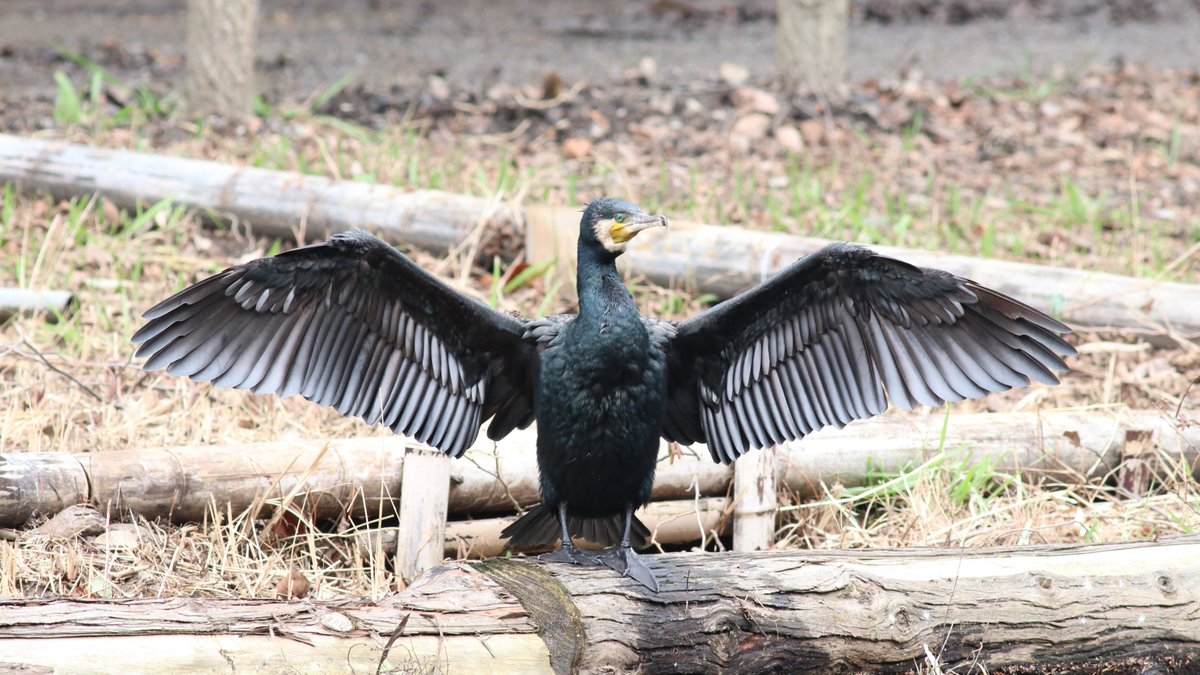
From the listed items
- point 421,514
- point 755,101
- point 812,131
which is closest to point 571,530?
point 421,514

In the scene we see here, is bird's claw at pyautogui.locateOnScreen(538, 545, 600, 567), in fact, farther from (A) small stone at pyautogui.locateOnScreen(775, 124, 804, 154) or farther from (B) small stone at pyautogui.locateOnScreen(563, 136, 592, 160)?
(A) small stone at pyautogui.locateOnScreen(775, 124, 804, 154)

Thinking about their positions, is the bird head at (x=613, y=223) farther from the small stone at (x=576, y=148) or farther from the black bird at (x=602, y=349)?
the small stone at (x=576, y=148)

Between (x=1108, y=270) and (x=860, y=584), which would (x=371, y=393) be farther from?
(x=1108, y=270)

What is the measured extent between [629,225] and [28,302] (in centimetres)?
296

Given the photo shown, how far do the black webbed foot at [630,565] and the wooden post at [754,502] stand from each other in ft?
2.57

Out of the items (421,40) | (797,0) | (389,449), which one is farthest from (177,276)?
(421,40)

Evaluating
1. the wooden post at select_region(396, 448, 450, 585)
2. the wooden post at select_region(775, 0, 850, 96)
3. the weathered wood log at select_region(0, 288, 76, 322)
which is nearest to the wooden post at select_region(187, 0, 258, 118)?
the weathered wood log at select_region(0, 288, 76, 322)

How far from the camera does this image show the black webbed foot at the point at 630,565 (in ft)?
10.1

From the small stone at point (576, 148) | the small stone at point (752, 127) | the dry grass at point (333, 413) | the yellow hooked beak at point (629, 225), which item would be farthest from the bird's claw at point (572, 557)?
the small stone at point (752, 127)

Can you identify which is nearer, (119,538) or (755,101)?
(119,538)

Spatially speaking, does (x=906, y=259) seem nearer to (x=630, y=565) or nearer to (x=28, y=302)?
(x=630, y=565)

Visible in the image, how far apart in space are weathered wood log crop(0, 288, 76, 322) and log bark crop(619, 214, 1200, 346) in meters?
2.13

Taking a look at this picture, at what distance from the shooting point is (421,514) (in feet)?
12.4

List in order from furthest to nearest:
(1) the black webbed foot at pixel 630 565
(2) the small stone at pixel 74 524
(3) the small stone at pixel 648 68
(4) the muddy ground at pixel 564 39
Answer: (4) the muddy ground at pixel 564 39 → (3) the small stone at pixel 648 68 → (2) the small stone at pixel 74 524 → (1) the black webbed foot at pixel 630 565
